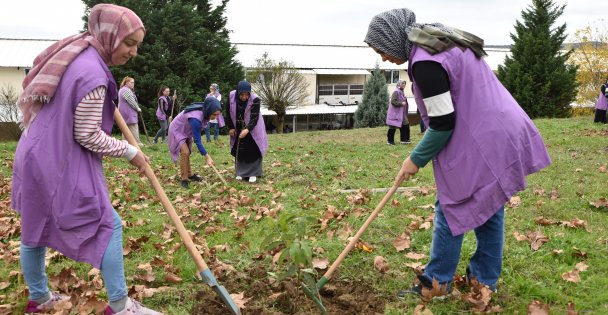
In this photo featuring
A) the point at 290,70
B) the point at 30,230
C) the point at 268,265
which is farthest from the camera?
the point at 290,70

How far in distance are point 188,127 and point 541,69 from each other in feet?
73.2

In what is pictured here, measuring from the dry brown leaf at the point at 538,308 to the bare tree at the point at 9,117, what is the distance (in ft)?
73.9

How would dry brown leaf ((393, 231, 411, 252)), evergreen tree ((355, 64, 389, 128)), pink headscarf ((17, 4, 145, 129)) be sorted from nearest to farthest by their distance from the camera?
1. pink headscarf ((17, 4, 145, 129))
2. dry brown leaf ((393, 231, 411, 252))
3. evergreen tree ((355, 64, 389, 128))

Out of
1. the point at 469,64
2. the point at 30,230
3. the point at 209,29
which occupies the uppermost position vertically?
the point at 209,29

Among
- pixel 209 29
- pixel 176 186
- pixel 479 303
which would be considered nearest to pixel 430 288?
pixel 479 303

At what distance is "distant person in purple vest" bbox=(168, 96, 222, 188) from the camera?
748cm

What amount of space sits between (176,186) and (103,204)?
5266 mm

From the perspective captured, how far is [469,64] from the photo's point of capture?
2.69m

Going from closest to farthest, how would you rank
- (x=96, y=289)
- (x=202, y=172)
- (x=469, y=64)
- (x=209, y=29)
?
1. (x=469, y=64)
2. (x=96, y=289)
3. (x=202, y=172)
4. (x=209, y=29)

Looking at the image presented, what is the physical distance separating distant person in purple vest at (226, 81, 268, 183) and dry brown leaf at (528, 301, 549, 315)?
548 cm

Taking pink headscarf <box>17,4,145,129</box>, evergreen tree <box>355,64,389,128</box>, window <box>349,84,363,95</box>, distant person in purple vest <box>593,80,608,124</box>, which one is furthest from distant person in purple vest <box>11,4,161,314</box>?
window <box>349,84,363,95</box>

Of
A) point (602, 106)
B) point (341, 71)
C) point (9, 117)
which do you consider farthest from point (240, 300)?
point (341, 71)

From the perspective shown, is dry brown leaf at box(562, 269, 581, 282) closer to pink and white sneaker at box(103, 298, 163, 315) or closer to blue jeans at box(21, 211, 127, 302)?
pink and white sneaker at box(103, 298, 163, 315)

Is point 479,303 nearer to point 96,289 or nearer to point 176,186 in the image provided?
point 96,289
